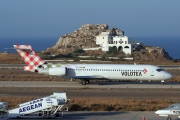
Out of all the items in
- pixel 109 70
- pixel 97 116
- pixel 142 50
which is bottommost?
pixel 97 116

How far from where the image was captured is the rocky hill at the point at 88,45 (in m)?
118

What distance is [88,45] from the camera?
13688cm

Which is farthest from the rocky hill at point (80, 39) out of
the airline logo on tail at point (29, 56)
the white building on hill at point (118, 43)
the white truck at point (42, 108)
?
the white truck at point (42, 108)

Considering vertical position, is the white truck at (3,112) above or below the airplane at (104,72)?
below

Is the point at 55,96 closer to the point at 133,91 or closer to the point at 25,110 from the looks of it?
the point at 25,110

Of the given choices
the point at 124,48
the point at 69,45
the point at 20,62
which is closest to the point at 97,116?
the point at 20,62

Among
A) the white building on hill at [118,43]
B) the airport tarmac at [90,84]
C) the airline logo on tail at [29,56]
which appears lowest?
the airport tarmac at [90,84]

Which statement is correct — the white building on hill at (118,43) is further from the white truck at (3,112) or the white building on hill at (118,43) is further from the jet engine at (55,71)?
the white truck at (3,112)

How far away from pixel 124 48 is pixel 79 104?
82.8 metres

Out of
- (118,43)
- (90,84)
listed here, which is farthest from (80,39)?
(90,84)

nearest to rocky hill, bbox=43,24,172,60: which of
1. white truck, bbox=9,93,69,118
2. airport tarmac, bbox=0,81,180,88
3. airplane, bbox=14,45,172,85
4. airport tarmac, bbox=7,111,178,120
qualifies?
airport tarmac, bbox=0,81,180,88

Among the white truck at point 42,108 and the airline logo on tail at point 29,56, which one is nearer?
the white truck at point 42,108

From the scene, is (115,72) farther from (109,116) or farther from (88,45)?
(88,45)

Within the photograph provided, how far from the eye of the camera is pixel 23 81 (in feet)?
182
